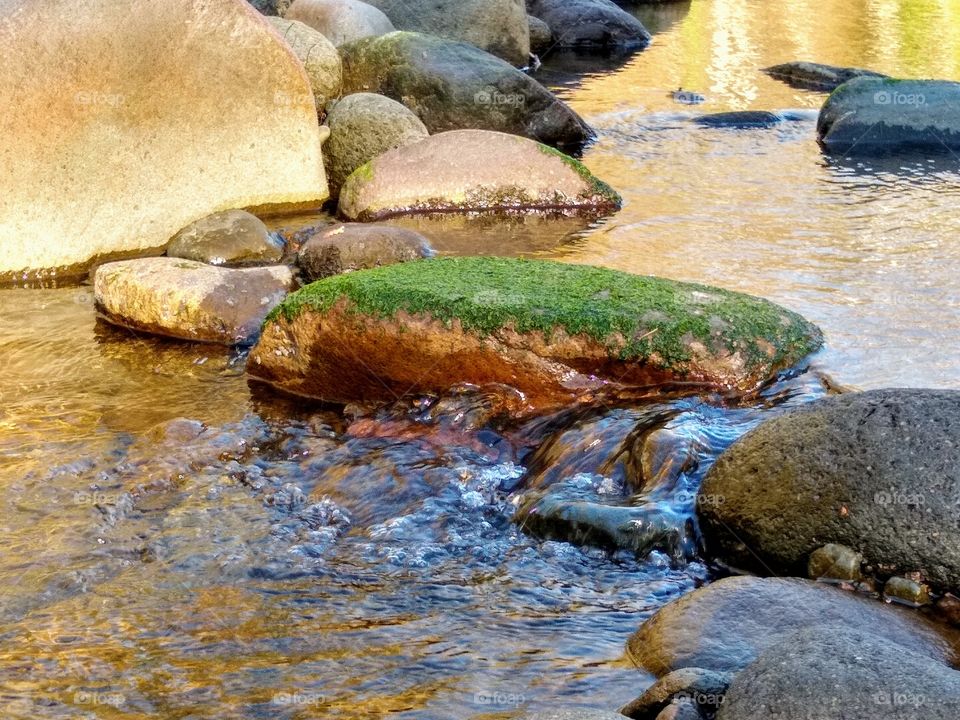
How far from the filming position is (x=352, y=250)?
333 inches

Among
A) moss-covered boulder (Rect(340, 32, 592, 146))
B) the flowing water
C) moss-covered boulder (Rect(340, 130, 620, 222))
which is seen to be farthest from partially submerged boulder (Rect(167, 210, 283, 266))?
moss-covered boulder (Rect(340, 32, 592, 146))

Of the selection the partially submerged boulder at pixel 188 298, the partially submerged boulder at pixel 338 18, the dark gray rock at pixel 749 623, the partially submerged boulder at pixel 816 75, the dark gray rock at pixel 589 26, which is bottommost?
the dark gray rock at pixel 749 623

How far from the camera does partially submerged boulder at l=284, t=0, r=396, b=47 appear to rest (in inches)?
574

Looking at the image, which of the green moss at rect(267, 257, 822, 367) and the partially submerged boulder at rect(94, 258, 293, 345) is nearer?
the green moss at rect(267, 257, 822, 367)

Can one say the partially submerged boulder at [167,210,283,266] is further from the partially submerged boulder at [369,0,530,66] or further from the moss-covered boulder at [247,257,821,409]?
the partially submerged boulder at [369,0,530,66]

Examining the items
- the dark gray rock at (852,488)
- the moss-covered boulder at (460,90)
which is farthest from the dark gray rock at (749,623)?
the moss-covered boulder at (460,90)

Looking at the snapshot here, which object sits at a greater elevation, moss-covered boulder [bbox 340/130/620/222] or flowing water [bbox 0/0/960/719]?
moss-covered boulder [bbox 340/130/620/222]

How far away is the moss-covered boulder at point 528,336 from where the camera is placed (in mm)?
Result: 6156

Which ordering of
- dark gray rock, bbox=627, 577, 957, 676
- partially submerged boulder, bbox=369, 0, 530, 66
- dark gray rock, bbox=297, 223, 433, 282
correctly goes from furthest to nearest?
partially submerged boulder, bbox=369, 0, 530, 66, dark gray rock, bbox=297, 223, 433, 282, dark gray rock, bbox=627, 577, 957, 676

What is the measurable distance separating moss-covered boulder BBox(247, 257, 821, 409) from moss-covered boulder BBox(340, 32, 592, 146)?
651 centimetres

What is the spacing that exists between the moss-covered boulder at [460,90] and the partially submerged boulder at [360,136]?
1513mm

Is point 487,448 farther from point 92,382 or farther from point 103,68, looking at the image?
point 103,68

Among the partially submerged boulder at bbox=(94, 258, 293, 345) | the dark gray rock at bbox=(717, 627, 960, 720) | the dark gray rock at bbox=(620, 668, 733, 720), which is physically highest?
the partially submerged boulder at bbox=(94, 258, 293, 345)

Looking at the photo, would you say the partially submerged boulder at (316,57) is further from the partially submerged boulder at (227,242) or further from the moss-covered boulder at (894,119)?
the moss-covered boulder at (894,119)
